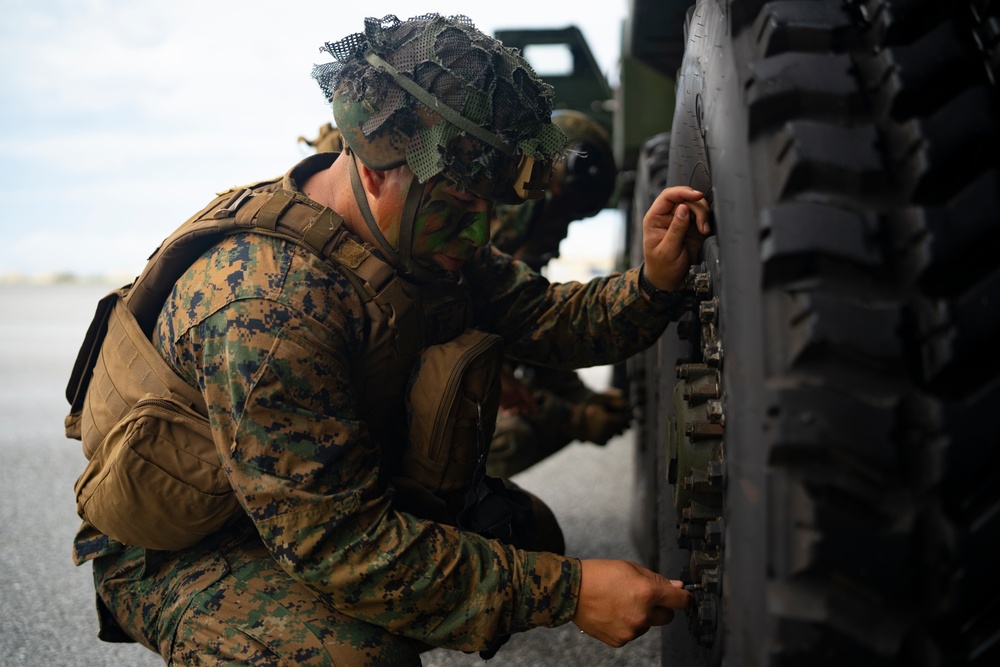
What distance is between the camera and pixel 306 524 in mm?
1496

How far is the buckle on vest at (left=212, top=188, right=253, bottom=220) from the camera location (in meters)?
1.71

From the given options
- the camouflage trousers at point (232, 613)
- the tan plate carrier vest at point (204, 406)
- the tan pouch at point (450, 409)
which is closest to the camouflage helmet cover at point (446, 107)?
the tan plate carrier vest at point (204, 406)

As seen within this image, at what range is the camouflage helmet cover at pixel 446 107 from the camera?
162 cm

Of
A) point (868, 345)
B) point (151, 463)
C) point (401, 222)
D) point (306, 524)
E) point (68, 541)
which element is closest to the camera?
point (868, 345)

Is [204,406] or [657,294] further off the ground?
[657,294]

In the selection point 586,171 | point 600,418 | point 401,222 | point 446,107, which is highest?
point 586,171

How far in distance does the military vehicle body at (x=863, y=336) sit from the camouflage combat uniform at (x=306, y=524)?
1.78 feet

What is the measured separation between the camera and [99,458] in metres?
1.70

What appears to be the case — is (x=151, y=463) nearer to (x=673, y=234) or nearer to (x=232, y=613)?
(x=232, y=613)

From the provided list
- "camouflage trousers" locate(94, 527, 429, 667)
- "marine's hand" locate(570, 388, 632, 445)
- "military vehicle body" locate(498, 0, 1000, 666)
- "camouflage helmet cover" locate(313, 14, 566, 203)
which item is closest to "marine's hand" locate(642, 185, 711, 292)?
"camouflage helmet cover" locate(313, 14, 566, 203)

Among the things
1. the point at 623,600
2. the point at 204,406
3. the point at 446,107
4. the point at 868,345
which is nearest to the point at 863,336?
the point at 868,345

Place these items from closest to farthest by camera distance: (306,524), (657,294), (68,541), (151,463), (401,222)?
(306,524) < (151,463) < (401,222) < (657,294) < (68,541)

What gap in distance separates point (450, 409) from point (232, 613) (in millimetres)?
524

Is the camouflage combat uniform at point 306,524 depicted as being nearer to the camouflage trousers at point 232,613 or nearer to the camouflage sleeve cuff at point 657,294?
the camouflage trousers at point 232,613
